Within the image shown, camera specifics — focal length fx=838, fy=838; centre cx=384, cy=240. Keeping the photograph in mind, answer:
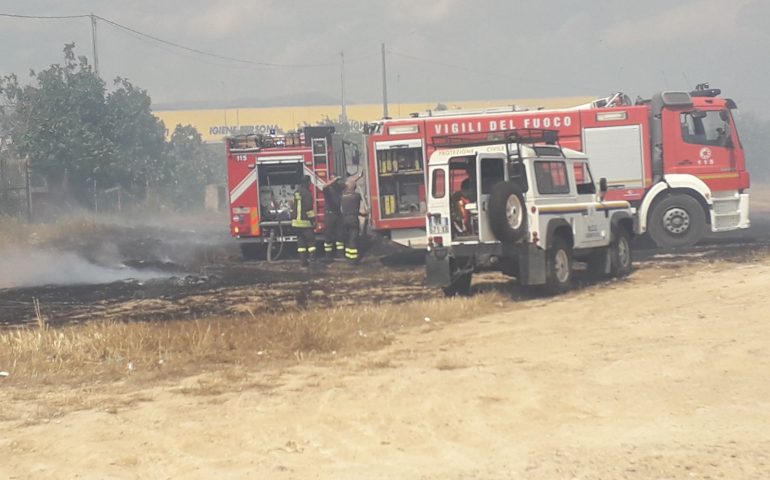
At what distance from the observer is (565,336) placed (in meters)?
9.00

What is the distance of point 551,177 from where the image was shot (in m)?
12.5

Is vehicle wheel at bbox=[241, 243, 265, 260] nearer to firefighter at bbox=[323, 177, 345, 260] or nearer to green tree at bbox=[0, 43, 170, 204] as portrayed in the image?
firefighter at bbox=[323, 177, 345, 260]

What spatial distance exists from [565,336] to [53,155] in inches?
1095

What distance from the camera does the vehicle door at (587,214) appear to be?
508 inches

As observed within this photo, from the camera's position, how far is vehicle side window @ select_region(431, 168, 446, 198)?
12.5 meters

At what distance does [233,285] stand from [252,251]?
5.33 m

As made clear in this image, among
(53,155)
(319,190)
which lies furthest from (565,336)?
(53,155)

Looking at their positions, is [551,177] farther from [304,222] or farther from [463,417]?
[463,417]

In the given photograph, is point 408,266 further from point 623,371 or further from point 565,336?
point 623,371

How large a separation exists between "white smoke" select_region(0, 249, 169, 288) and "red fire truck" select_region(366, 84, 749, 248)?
499 centimetres

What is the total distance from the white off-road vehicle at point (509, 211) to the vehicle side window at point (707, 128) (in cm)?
509

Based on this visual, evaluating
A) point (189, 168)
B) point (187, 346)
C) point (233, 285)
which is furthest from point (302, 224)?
point (189, 168)

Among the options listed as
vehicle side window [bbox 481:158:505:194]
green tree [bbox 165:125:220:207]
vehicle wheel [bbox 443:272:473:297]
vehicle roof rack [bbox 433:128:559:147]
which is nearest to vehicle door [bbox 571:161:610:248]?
vehicle roof rack [bbox 433:128:559:147]

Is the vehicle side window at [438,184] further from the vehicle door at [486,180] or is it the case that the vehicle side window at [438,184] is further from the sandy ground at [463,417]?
the sandy ground at [463,417]
